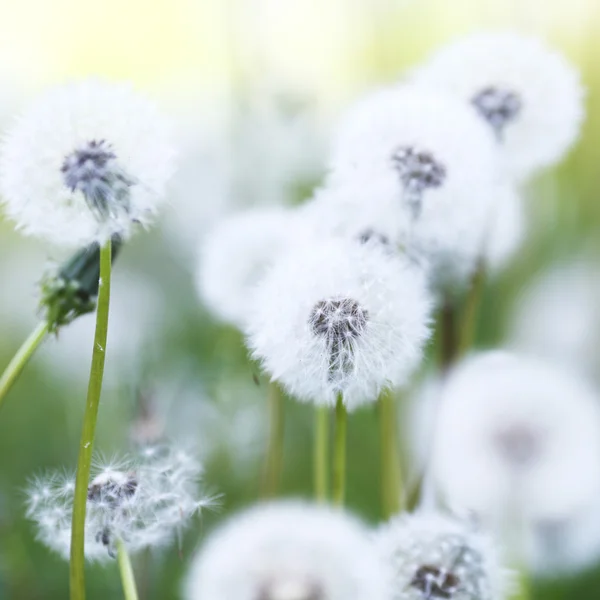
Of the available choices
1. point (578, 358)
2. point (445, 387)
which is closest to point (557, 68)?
point (445, 387)

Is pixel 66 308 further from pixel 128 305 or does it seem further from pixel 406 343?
pixel 128 305

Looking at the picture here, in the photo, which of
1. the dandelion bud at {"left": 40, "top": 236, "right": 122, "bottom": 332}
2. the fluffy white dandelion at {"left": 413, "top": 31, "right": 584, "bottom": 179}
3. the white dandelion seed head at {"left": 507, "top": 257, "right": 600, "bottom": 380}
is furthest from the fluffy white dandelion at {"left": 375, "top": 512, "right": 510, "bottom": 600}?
the white dandelion seed head at {"left": 507, "top": 257, "right": 600, "bottom": 380}

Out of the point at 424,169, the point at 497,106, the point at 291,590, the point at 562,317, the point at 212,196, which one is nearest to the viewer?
the point at 291,590

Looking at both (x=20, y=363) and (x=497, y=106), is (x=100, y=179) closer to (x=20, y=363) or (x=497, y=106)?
(x=20, y=363)

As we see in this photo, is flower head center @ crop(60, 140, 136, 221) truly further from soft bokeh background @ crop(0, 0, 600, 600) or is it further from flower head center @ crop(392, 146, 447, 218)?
soft bokeh background @ crop(0, 0, 600, 600)

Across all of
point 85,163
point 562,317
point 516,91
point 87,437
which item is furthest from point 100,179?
point 562,317
